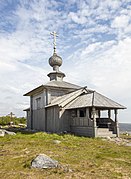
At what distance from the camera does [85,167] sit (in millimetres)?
7617

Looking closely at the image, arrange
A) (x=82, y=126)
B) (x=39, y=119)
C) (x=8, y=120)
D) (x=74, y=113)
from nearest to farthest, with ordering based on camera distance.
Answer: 1. (x=82, y=126)
2. (x=74, y=113)
3. (x=39, y=119)
4. (x=8, y=120)

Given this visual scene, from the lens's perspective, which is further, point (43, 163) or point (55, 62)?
point (55, 62)

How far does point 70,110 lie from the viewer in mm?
21500

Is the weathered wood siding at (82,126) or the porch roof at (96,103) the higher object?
the porch roof at (96,103)

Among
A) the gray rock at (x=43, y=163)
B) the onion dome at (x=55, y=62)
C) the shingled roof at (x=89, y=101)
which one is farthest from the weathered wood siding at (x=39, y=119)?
the gray rock at (x=43, y=163)

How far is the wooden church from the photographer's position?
18609 millimetres

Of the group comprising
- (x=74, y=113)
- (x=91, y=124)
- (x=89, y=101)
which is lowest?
(x=91, y=124)

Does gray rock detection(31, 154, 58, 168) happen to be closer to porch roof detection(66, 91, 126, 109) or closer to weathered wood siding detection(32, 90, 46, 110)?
porch roof detection(66, 91, 126, 109)

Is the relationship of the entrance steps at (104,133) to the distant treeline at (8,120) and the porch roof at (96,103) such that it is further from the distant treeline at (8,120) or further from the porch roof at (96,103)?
the distant treeline at (8,120)

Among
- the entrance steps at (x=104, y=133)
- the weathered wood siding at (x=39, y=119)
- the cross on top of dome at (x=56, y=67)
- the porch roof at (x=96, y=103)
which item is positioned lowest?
the entrance steps at (x=104, y=133)

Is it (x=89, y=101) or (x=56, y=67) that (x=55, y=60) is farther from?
(x=89, y=101)

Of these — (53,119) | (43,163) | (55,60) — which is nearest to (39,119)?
(53,119)

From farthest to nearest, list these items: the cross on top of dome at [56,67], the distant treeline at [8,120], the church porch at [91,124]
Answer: the distant treeline at [8,120]
the cross on top of dome at [56,67]
the church porch at [91,124]

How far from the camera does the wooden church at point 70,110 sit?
1861cm
